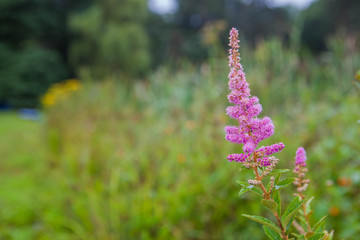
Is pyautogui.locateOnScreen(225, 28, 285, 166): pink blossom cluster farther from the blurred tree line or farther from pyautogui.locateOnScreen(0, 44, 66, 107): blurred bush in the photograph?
pyautogui.locateOnScreen(0, 44, 66, 107): blurred bush

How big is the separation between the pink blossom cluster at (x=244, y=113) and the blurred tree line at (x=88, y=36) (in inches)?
575

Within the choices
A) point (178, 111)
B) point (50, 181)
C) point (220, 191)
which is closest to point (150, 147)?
point (178, 111)

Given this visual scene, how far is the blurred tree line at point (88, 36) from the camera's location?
16.6 metres

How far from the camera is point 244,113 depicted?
44cm

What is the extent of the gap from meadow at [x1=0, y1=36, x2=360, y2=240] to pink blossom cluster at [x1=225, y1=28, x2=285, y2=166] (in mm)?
306

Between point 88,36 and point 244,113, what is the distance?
18.4m

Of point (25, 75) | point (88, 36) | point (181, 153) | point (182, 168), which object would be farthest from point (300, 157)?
point (88, 36)

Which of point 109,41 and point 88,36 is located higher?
point 88,36

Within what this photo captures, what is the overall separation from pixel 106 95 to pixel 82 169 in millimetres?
2838

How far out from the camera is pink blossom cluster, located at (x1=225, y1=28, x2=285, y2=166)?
426mm

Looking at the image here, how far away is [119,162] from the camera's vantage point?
3107 millimetres

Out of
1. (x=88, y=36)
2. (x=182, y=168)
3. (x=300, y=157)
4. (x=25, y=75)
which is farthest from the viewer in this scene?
(x=88, y=36)

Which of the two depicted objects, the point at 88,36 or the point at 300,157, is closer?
the point at 300,157

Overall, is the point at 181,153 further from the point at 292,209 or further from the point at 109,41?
the point at 109,41
